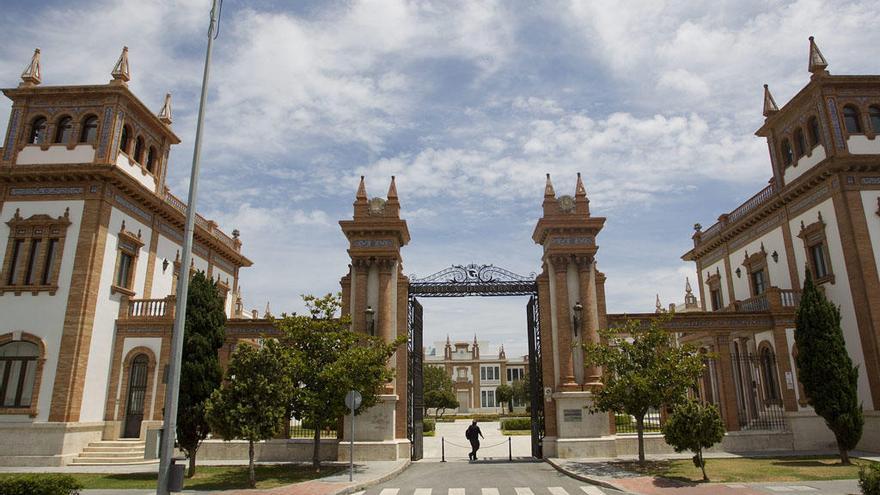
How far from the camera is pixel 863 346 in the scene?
21500 mm

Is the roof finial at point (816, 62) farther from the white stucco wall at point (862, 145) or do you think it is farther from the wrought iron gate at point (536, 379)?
the wrought iron gate at point (536, 379)

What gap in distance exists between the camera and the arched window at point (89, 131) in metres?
24.3

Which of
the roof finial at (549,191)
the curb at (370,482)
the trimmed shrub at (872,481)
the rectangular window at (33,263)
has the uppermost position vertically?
the roof finial at (549,191)

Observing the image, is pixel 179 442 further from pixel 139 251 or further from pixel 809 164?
pixel 809 164

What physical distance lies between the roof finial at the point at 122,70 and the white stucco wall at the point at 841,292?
30.9 metres

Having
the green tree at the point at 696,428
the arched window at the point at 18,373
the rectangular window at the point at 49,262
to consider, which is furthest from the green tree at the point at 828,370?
the rectangular window at the point at 49,262

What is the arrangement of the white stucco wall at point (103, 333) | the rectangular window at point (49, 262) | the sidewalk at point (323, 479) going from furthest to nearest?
the rectangular window at point (49, 262), the white stucco wall at point (103, 333), the sidewalk at point (323, 479)

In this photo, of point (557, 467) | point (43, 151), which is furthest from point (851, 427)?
point (43, 151)

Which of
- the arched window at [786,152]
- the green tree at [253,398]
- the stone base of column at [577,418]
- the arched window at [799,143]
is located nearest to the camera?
the green tree at [253,398]

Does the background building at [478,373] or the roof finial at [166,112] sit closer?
the roof finial at [166,112]

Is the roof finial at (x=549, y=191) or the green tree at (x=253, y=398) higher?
the roof finial at (x=549, y=191)

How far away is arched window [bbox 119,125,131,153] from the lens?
83.3ft

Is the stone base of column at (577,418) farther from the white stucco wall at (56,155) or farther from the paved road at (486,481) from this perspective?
the white stucco wall at (56,155)

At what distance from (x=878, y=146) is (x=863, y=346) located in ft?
28.3
